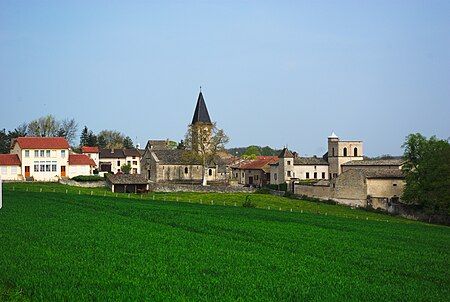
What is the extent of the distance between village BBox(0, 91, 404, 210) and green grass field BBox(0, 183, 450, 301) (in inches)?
1064

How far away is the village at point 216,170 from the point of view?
6206cm

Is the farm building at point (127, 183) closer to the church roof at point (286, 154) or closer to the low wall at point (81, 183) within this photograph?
the low wall at point (81, 183)

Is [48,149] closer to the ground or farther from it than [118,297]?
farther from it

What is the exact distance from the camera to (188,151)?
7781 centimetres

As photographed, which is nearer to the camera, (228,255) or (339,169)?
(228,255)

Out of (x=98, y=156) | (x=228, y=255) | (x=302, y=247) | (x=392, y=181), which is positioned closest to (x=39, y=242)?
(x=228, y=255)

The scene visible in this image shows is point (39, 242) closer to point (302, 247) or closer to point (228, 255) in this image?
point (228, 255)

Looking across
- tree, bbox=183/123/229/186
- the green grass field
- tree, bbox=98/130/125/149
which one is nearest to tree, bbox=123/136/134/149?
tree, bbox=98/130/125/149

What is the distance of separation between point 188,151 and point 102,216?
44.2 metres

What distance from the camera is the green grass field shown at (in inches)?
592

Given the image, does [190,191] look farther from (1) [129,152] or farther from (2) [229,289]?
(2) [229,289]

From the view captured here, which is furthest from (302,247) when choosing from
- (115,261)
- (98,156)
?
(98,156)

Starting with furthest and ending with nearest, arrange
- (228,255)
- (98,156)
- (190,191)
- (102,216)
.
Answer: (98,156) < (190,191) < (102,216) < (228,255)

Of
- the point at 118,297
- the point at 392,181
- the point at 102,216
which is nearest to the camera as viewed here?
the point at 118,297
